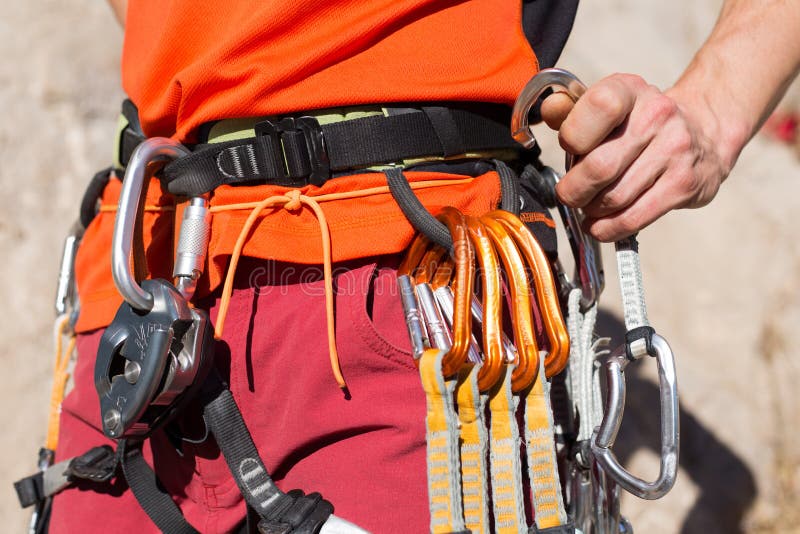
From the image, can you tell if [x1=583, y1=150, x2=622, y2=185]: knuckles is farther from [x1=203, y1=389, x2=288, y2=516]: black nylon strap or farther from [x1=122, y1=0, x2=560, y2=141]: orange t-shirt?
[x1=203, y1=389, x2=288, y2=516]: black nylon strap

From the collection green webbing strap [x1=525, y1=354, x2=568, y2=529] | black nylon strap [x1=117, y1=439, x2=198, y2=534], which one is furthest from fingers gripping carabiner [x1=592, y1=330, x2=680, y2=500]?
black nylon strap [x1=117, y1=439, x2=198, y2=534]

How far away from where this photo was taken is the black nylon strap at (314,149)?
1.01m

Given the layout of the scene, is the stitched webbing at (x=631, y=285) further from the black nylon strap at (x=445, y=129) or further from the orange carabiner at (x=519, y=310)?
the black nylon strap at (x=445, y=129)

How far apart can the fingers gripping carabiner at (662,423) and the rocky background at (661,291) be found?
1762 mm

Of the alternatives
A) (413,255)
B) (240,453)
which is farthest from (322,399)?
(413,255)

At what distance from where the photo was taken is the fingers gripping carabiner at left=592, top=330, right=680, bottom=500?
94cm

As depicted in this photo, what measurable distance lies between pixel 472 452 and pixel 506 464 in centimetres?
5

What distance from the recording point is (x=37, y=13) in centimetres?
249

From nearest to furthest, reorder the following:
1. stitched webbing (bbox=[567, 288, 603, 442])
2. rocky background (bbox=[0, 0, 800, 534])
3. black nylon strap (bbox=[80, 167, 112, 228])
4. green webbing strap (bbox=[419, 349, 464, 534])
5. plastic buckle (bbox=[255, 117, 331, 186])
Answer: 1. green webbing strap (bbox=[419, 349, 464, 534])
2. plastic buckle (bbox=[255, 117, 331, 186])
3. stitched webbing (bbox=[567, 288, 603, 442])
4. black nylon strap (bbox=[80, 167, 112, 228])
5. rocky background (bbox=[0, 0, 800, 534])

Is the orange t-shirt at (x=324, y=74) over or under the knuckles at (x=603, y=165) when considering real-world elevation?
over

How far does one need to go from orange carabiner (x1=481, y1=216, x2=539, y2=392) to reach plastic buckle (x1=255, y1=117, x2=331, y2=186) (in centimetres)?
27

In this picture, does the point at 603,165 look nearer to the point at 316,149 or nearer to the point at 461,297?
the point at 461,297

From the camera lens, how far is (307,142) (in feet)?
3.27

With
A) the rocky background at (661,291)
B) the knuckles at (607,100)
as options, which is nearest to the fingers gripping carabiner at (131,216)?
the knuckles at (607,100)
